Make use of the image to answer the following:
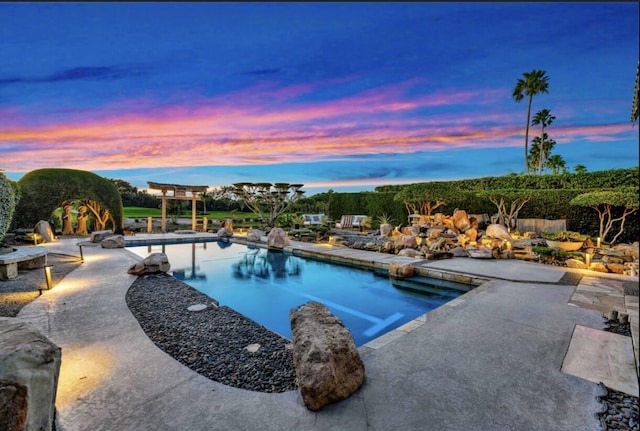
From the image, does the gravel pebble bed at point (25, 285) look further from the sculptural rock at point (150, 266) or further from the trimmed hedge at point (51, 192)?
the trimmed hedge at point (51, 192)

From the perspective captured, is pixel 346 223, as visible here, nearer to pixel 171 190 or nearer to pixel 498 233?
pixel 498 233

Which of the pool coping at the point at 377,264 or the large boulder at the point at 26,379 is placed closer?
the large boulder at the point at 26,379

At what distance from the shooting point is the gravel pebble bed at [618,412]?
1.85 meters

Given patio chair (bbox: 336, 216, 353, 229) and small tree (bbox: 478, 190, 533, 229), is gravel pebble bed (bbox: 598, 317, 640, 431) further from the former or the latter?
patio chair (bbox: 336, 216, 353, 229)

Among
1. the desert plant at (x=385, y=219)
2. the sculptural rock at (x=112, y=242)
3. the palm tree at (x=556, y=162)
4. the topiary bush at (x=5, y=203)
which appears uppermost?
the palm tree at (x=556, y=162)

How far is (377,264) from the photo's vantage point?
823cm

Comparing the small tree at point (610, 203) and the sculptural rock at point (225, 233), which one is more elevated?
the small tree at point (610, 203)

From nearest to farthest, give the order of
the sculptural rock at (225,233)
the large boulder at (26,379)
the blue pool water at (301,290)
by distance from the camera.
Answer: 1. the large boulder at (26,379)
2. the blue pool water at (301,290)
3. the sculptural rock at (225,233)

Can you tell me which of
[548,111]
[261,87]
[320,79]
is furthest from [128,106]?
[548,111]

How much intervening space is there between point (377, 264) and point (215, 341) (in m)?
5.81

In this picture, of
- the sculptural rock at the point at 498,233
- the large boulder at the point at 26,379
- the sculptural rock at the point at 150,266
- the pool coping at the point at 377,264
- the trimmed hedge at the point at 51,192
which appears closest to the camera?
the large boulder at the point at 26,379

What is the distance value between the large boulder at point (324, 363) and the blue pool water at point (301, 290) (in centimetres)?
202

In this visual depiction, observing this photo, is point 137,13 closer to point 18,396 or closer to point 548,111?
point 18,396

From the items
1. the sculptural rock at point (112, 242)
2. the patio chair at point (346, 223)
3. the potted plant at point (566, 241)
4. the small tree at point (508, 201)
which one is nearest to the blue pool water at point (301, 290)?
the sculptural rock at point (112, 242)
